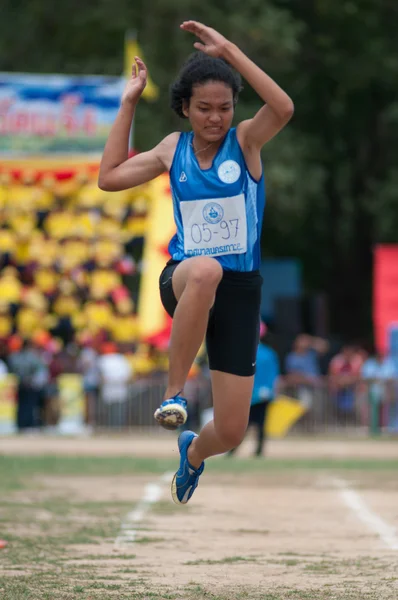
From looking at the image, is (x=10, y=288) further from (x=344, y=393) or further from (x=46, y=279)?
(x=344, y=393)

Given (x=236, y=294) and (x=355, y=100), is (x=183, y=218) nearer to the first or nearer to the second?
(x=236, y=294)

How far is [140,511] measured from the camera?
11.8 meters

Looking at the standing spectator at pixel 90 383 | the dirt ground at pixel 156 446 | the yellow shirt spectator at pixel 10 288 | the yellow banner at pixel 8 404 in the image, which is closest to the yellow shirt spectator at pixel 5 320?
the yellow shirt spectator at pixel 10 288

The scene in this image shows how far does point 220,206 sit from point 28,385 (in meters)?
18.6

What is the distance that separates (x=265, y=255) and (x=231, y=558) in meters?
32.7

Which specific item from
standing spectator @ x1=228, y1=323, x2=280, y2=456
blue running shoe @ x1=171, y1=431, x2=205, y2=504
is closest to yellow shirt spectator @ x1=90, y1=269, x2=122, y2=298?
standing spectator @ x1=228, y1=323, x2=280, y2=456

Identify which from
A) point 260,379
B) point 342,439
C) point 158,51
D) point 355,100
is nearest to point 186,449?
point 260,379

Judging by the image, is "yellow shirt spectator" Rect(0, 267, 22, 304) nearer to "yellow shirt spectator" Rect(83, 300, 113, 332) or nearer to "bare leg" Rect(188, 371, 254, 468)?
"yellow shirt spectator" Rect(83, 300, 113, 332)

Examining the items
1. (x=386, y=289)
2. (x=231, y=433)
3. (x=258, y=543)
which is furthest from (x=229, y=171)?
(x=386, y=289)

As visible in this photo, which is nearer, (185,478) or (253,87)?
(253,87)

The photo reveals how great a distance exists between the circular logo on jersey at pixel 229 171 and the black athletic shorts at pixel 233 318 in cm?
46

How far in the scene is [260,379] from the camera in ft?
63.7

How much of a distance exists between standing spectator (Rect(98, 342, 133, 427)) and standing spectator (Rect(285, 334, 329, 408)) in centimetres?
300

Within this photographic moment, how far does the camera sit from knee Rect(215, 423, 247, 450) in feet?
24.0
